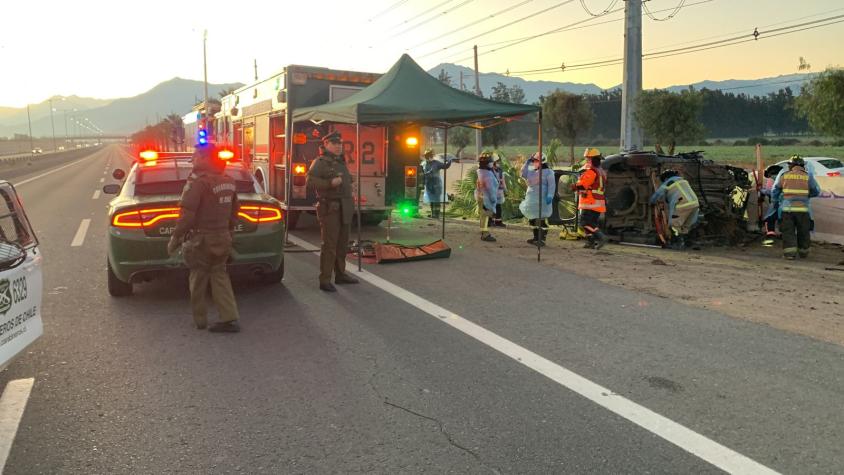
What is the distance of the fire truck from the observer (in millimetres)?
10781

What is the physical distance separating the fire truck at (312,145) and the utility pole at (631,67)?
749 centimetres

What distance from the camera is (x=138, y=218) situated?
6.04m

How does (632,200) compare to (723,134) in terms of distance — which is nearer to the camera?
(632,200)

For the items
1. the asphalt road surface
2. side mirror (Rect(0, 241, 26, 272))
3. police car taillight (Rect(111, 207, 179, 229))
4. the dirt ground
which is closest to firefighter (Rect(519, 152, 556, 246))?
the dirt ground

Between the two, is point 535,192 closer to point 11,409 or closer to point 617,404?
point 617,404

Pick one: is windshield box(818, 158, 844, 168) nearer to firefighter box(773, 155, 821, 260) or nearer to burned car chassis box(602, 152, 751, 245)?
burned car chassis box(602, 152, 751, 245)

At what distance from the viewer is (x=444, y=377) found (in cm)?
428

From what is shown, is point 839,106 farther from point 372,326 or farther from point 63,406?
point 63,406

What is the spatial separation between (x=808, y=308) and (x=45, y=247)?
10.5m

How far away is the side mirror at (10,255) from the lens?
3.40 m

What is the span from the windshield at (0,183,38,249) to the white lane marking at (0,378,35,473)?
94cm

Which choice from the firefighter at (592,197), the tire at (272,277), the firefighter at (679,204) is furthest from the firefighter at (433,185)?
the tire at (272,277)

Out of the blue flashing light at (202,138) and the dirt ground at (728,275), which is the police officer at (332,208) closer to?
the blue flashing light at (202,138)

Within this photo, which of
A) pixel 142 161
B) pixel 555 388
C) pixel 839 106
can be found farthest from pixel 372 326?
pixel 839 106
